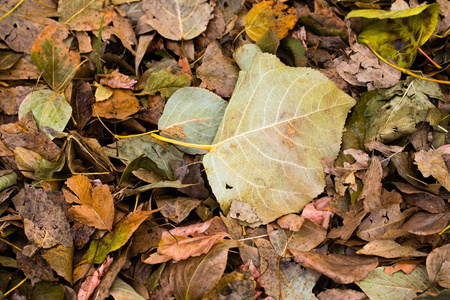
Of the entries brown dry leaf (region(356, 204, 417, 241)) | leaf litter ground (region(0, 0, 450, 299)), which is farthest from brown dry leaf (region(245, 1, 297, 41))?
brown dry leaf (region(356, 204, 417, 241))

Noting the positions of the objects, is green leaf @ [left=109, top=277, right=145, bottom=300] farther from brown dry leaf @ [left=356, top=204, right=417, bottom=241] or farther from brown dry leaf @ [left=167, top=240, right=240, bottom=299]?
brown dry leaf @ [left=356, top=204, right=417, bottom=241]

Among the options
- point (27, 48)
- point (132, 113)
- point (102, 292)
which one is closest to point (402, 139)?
point (132, 113)

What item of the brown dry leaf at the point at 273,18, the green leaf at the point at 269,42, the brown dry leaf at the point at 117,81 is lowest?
the brown dry leaf at the point at 117,81

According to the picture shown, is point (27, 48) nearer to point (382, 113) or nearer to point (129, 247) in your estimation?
point (129, 247)

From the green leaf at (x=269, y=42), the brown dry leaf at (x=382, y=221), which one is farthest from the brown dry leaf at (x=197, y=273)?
the green leaf at (x=269, y=42)

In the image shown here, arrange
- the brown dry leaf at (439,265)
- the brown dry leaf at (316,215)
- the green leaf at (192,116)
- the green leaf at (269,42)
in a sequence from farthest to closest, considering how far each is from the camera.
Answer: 1. the green leaf at (269,42)
2. the green leaf at (192,116)
3. the brown dry leaf at (316,215)
4. the brown dry leaf at (439,265)

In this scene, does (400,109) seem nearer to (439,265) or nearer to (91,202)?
(439,265)

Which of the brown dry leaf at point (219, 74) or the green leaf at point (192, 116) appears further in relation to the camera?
the brown dry leaf at point (219, 74)

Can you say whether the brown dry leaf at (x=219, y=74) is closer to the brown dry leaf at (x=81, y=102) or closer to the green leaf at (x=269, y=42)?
the green leaf at (x=269, y=42)
